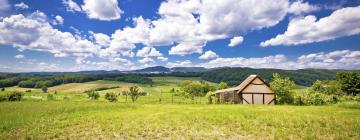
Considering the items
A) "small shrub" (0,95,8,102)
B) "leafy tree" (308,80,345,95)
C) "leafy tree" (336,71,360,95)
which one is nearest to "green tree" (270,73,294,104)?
"leafy tree" (308,80,345,95)

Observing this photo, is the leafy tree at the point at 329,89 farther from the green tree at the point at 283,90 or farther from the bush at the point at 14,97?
the bush at the point at 14,97

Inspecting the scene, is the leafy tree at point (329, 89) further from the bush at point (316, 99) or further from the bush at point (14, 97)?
the bush at point (14, 97)

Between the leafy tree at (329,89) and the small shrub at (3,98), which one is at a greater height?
the leafy tree at (329,89)

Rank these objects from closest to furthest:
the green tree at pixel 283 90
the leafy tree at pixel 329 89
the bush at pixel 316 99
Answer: the bush at pixel 316 99
the green tree at pixel 283 90
the leafy tree at pixel 329 89

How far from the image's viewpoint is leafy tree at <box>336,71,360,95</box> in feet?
242

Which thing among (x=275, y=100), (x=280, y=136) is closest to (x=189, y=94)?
(x=275, y=100)

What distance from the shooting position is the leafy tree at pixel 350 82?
7362 centimetres

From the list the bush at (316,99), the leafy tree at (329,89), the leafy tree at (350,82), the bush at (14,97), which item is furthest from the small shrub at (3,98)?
the leafy tree at (350,82)

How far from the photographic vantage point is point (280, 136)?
46.7ft

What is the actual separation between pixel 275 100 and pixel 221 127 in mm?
→ 38161

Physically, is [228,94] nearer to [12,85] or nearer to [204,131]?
[204,131]

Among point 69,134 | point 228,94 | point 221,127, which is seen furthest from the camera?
point 228,94

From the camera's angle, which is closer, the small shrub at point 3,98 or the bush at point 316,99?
the bush at point 316,99

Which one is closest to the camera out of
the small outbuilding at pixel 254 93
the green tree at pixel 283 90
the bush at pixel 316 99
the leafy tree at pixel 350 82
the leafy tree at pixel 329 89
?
the bush at pixel 316 99
